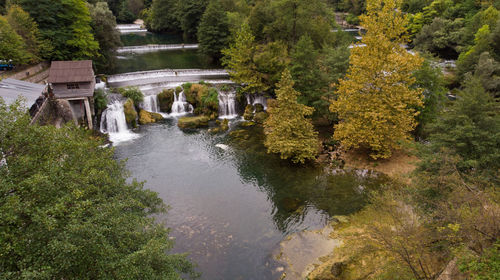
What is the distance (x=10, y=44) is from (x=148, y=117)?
18.0 meters

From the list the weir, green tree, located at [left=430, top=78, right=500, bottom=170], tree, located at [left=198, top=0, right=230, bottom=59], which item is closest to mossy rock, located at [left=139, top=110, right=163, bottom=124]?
the weir

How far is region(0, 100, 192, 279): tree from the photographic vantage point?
10.0 metres

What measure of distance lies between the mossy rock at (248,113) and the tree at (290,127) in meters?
11.3

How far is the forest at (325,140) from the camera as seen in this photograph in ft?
36.7

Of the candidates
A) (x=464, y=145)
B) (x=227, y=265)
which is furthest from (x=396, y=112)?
(x=227, y=265)

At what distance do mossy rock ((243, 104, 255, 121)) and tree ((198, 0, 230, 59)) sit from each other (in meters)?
22.3

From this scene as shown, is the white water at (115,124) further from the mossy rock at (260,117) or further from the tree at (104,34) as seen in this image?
the tree at (104,34)

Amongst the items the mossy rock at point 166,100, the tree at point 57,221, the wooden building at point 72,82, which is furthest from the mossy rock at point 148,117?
the tree at point 57,221

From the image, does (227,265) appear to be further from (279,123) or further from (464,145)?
(464,145)

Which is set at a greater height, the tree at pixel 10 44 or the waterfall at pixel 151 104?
the tree at pixel 10 44

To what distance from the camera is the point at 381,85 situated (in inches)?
1150

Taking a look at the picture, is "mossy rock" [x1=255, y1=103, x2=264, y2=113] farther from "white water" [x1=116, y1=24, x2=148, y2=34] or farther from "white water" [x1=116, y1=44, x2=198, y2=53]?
"white water" [x1=116, y1=24, x2=148, y2=34]

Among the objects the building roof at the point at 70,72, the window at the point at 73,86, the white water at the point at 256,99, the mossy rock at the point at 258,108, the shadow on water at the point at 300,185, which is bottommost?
the shadow on water at the point at 300,185

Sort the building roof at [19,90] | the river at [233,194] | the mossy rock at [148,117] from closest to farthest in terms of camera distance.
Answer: the river at [233,194], the building roof at [19,90], the mossy rock at [148,117]
